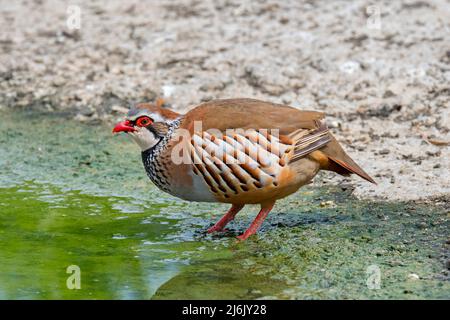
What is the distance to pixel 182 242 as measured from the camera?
7.11 m

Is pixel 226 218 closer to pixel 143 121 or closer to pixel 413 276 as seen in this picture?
pixel 143 121

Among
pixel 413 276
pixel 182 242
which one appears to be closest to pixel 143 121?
pixel 182 242

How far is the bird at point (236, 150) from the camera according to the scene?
6.71 metres

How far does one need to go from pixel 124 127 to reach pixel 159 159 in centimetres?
33

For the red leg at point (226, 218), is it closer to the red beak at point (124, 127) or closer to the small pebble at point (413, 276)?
the red beak at point (124, 127)

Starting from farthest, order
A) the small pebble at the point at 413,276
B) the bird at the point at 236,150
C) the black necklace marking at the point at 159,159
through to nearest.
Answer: the black necklace marking at the point at 159,159 → the bird at the point at 236,150 → the small pebble at the point at 413,276

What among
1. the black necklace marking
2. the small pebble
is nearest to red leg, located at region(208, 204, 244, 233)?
the black necklace marking

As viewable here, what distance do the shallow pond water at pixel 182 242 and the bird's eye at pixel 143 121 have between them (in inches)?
32.1

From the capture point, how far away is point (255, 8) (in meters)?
11.7

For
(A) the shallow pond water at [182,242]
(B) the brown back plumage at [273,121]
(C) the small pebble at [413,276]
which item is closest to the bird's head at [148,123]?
(B) the brown back plumage at [273,121]

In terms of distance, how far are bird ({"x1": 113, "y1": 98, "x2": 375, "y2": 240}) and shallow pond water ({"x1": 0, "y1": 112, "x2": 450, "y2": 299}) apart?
39 centimetres

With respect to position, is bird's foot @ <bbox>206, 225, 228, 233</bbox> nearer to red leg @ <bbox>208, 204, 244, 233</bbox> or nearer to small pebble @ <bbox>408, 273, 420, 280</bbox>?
red leg @ <bbox>208, 204, 244, 233</bbox>
